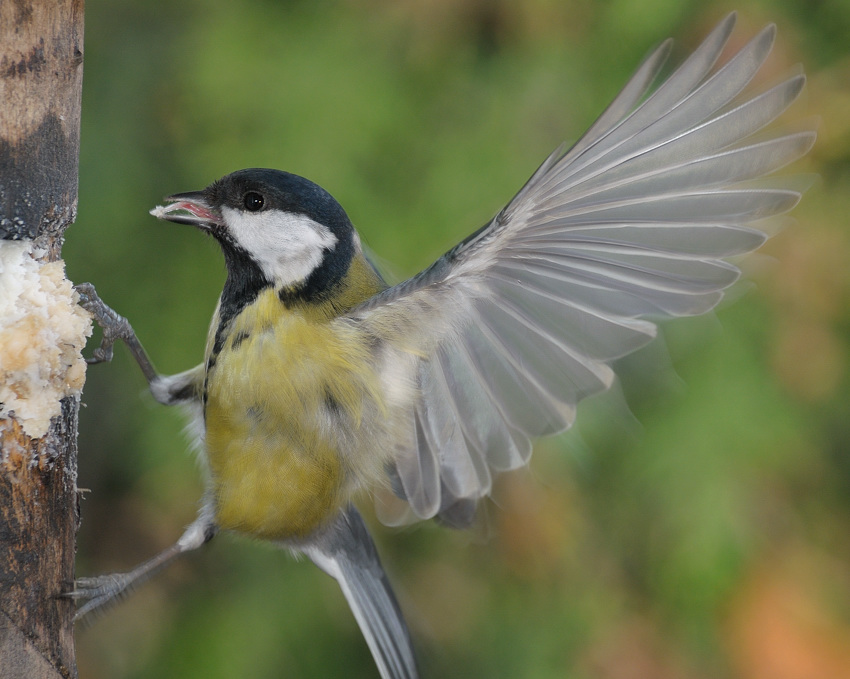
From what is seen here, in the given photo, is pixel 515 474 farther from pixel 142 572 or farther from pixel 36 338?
pixel 36 338

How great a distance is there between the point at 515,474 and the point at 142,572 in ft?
2.25

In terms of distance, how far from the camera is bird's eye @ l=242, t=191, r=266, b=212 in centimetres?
125

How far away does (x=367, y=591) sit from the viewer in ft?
4.73

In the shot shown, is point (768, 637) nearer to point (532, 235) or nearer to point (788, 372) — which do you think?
point (788, 372)

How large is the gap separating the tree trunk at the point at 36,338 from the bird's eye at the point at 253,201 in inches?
13.0

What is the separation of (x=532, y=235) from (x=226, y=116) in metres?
0.85

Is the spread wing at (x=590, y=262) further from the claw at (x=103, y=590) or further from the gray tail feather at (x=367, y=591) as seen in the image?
the claw at (x=103, y=590)

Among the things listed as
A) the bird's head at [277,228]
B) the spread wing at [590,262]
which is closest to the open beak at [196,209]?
the bird's head at [277,228]

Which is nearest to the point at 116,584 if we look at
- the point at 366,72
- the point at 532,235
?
the point at 532,235

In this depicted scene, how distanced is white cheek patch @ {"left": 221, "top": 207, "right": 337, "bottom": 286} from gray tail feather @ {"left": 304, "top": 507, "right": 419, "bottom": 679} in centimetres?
38

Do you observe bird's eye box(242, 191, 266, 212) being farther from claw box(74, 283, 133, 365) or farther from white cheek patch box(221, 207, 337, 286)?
claw box(74, 283, 133, 365)

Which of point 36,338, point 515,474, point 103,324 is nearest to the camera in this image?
point 36,338

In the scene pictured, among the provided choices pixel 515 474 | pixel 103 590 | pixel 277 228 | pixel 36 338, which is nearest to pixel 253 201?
pixel 277 228

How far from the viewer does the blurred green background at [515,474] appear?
161cm
